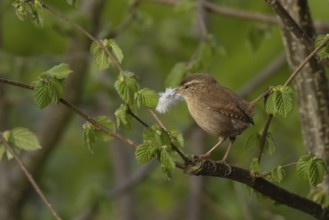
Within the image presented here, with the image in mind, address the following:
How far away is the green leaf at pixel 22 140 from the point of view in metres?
4.05

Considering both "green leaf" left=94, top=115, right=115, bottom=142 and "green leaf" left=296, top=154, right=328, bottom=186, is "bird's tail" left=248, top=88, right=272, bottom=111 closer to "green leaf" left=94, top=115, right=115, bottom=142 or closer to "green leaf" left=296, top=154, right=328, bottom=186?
"green leaf" left=296, top=154, right=328, bottom=186

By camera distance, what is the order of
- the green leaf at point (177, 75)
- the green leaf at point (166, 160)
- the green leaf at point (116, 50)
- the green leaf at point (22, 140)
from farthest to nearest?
the green leaf at point (177, 75), the green leaf at point (22, 140), the green leaf at point (116, 50), the green leaf at point (166, 160)

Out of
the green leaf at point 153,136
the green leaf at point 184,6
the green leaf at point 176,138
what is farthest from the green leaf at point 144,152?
the green leaf at point 184,6

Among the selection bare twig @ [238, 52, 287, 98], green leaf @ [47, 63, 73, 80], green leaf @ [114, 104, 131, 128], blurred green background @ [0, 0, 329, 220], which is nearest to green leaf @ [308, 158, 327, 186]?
green leaf @ [114, 104, 131, 128]

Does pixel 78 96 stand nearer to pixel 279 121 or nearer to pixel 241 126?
pixel 279 121

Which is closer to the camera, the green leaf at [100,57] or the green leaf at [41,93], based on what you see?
the green leaf at [41,93]

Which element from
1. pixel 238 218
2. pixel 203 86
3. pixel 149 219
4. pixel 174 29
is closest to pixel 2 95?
pixel 174 29

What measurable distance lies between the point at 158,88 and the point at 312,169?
6.47 m

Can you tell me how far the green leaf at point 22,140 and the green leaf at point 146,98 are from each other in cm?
76

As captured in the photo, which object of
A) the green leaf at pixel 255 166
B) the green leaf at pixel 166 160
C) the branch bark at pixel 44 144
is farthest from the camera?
the branch bark at pixel 44 144

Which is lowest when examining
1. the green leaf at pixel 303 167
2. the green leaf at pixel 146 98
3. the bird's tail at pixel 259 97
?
the green leaf at pixel 303 167

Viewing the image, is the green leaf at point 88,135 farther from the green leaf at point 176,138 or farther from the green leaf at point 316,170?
the green leaf at point 316,170

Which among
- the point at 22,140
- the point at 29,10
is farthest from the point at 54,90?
the point at 22,140

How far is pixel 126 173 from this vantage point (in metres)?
8.98
